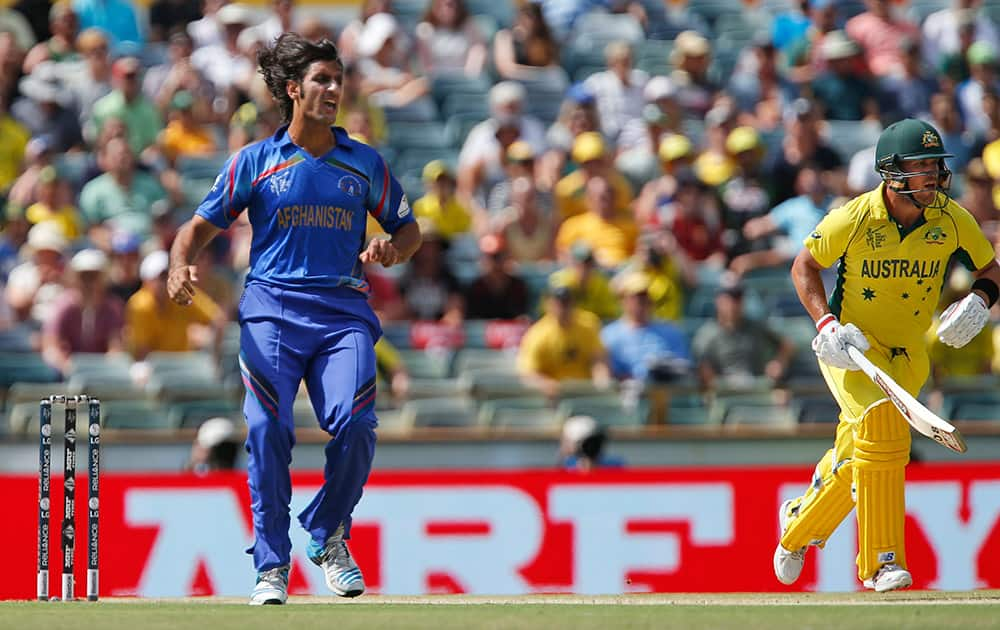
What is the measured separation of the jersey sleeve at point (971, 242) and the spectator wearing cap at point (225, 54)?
902 centimetres

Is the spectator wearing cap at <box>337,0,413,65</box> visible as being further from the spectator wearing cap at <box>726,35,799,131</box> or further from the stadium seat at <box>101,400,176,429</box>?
the stadium seat at <box>101,400,176,429</box>

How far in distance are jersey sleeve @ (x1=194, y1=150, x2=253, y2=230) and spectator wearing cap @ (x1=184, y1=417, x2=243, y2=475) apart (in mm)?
3753

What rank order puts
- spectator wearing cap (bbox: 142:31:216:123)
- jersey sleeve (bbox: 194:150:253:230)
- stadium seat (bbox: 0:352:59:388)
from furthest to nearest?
spectator wearing cap (bbox: 142:31:216:123), stadium seat (bbox: 0:352:59:388), jersey sleeve (bbox: 194:150:253:230)

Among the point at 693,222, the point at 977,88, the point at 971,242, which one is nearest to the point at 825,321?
the point at 971,242

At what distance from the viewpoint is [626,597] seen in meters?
8.66

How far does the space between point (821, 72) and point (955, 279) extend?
4.15 meters

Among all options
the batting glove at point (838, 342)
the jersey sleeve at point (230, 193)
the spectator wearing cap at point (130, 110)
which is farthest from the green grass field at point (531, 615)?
the spectator wearing cap at point (130, 110)

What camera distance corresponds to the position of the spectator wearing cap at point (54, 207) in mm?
13875

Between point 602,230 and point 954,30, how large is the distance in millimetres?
5420

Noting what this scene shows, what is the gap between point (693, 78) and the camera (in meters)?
16.7

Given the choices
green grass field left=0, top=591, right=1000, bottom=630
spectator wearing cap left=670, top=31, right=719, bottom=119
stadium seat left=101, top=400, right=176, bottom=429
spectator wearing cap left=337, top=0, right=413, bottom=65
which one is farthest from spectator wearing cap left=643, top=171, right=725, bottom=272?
green grass field left=0, top=591, right=1000, bottom=630

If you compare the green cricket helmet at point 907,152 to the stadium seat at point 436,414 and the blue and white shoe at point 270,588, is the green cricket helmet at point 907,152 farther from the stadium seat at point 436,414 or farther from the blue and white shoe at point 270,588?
the stadium seat at point 436,414

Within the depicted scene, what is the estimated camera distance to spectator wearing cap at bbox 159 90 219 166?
15.1m

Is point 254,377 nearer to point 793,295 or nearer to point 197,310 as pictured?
point 197,310
